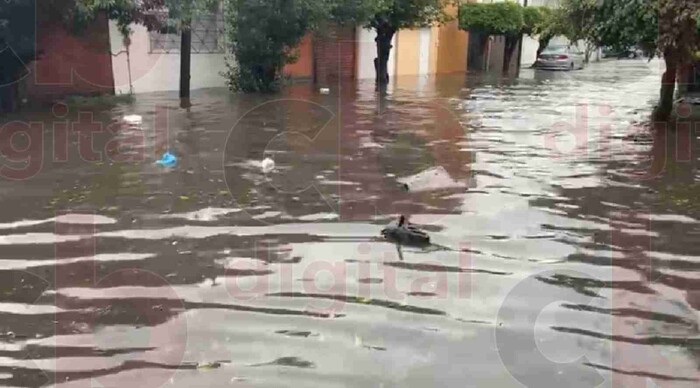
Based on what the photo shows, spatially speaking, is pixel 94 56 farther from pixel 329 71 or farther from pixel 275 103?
pixel 329 71

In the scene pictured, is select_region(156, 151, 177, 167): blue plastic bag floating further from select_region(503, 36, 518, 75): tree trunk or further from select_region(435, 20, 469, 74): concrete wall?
select_region(503, 36, 518, 75): tree trunk

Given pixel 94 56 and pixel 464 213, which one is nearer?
pixel 464 213

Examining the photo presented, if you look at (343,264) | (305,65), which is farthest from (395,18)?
(343,264)

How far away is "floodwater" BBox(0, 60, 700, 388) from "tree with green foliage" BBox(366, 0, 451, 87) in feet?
32.3

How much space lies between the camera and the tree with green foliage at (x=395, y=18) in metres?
19.5

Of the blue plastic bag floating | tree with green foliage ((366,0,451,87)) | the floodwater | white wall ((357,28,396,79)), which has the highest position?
tree with green foliage ((366,0,451,87))

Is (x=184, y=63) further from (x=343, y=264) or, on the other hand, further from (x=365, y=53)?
(x=343, y=264)

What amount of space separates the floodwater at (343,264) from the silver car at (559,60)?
2405 cm

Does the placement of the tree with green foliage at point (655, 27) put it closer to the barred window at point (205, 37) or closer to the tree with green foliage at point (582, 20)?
the tree with green foliage at point (582, 20)

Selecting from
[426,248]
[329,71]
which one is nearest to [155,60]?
[329,71]

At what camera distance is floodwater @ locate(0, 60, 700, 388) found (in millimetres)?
3838

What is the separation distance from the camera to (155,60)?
16.9 m

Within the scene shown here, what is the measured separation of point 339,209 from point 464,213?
1152mm

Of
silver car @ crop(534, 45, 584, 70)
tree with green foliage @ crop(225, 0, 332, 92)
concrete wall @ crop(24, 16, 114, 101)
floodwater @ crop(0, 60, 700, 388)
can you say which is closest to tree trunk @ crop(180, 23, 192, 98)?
tree with green foliage @ crop(225, 0, 332, 92)
